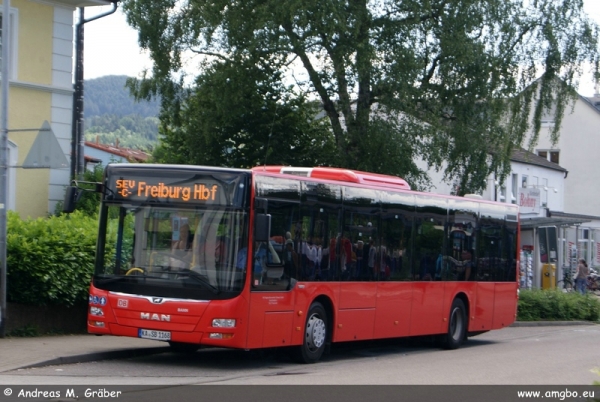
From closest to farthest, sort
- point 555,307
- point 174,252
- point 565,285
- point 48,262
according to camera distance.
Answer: point 174,252
point 48,262
point 555,307
point 565,285

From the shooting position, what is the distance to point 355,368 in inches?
555

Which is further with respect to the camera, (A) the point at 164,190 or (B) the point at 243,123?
(B) the point at 243,123

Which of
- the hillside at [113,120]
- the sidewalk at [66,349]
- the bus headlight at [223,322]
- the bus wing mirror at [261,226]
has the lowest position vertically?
the sidewalk at [66,349]

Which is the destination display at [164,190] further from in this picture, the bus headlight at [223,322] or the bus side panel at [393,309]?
the bus side panel at [393,309]

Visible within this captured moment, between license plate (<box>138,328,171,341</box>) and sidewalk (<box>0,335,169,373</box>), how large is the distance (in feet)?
2.66

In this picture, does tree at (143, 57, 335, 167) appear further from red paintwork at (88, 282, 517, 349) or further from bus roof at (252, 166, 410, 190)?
bus roof at (252, 166, 410, 190)

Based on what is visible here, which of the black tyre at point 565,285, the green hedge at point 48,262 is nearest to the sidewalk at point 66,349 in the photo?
the green hedge at point 48,262

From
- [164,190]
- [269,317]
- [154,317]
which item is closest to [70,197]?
[164,190]

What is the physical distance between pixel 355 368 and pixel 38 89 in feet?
35.3

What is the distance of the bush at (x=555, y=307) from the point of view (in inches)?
1146

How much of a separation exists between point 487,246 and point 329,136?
11683mm

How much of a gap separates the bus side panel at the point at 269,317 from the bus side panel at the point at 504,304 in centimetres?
858

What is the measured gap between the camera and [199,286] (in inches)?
504

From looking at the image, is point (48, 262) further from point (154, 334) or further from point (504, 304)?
point (504, 304)
